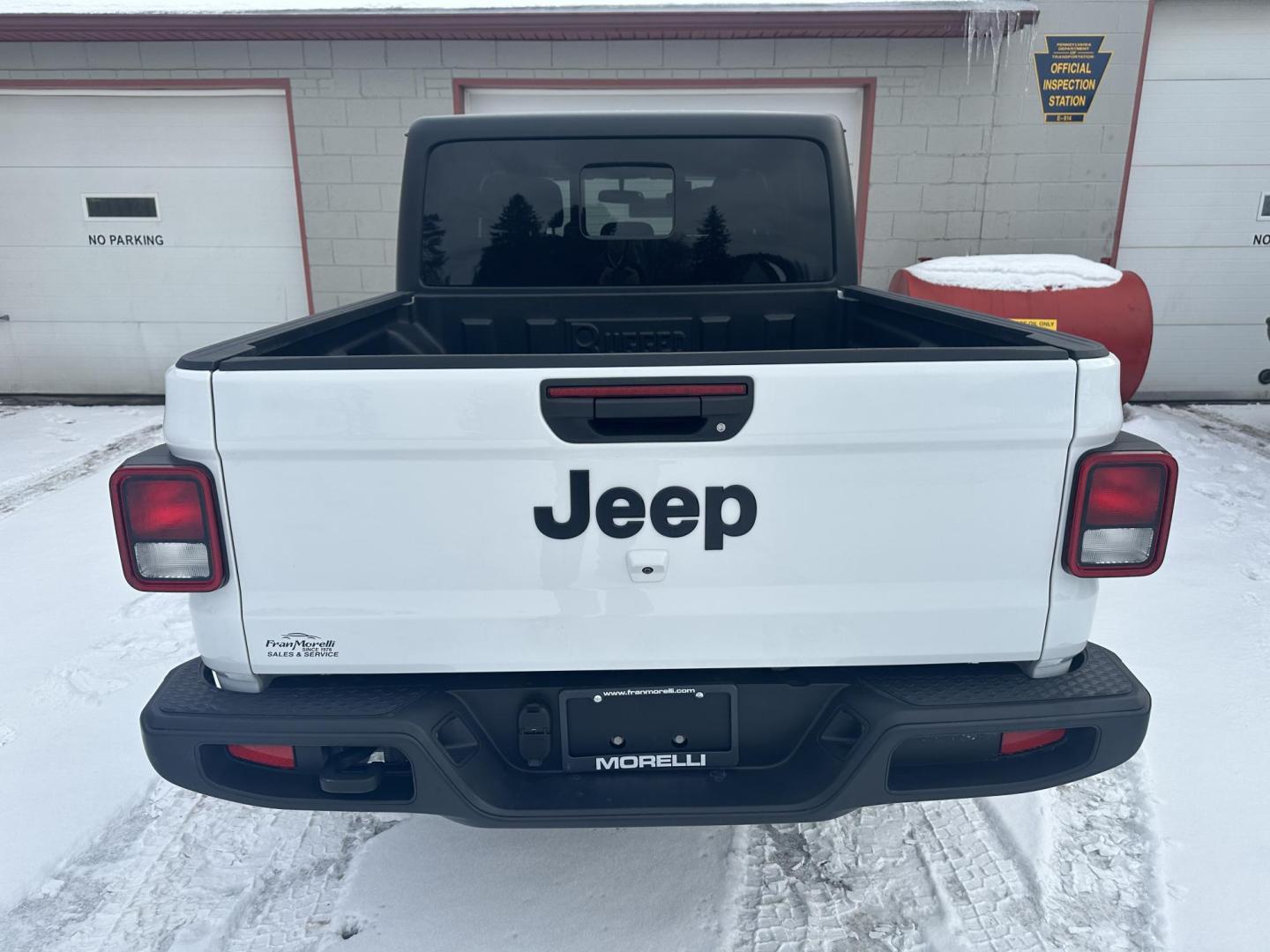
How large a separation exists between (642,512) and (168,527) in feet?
3.39

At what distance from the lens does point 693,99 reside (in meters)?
7.89

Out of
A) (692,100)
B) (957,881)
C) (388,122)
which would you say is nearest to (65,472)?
(388,122)

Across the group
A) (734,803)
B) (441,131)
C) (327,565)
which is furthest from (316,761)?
(441,131)

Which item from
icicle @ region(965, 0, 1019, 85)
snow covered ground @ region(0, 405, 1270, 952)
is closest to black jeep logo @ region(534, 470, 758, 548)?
snow covered ground @ region(0, 405, 1270, 952)

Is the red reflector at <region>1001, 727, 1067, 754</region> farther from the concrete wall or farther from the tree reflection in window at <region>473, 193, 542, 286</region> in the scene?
the concrete wall

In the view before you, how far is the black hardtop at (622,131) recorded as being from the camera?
3188 mm

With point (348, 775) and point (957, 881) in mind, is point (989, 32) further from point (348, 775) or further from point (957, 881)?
point (348, 775)

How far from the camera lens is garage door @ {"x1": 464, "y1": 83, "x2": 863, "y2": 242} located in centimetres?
784

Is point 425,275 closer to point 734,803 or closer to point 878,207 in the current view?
point 734,803

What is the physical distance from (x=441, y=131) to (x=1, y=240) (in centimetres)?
797

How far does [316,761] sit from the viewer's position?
1.93m

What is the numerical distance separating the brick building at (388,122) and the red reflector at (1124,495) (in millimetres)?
6759

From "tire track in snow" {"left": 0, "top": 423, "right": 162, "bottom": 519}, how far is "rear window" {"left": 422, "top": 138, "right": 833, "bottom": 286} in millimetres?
4493

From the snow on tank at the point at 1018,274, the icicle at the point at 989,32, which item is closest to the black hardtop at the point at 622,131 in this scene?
the snow on tank at the point at 1018,274
